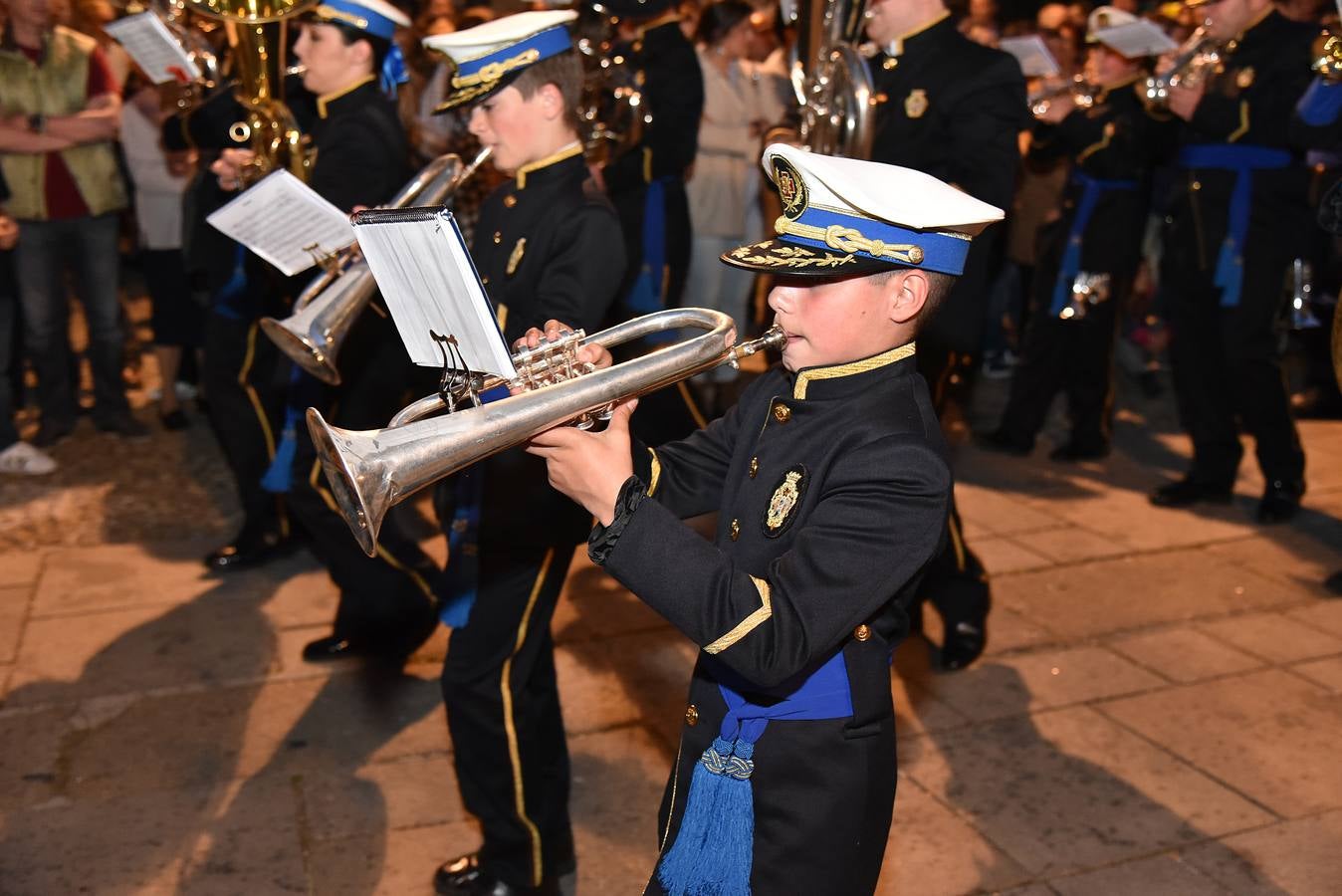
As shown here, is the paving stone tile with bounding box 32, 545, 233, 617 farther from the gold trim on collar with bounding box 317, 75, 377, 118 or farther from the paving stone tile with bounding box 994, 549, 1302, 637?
the paving stone tile with bounding box 994, 549, 1302, 637

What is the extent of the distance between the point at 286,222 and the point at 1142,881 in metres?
2.87

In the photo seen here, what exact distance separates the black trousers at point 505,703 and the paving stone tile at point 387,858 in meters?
0.29

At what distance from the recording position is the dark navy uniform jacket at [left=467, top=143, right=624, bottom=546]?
3.17 metres

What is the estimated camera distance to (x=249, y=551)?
542 cm

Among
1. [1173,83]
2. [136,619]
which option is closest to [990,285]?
[1173,83]

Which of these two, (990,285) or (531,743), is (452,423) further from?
(990,285)

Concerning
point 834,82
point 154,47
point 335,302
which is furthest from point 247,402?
point 834,82

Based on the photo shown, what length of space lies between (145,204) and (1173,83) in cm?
510

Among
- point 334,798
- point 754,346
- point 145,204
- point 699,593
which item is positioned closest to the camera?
point 699,593

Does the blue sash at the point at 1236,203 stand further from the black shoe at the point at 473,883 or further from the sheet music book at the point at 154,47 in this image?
the sheet music book at the point at 154,47

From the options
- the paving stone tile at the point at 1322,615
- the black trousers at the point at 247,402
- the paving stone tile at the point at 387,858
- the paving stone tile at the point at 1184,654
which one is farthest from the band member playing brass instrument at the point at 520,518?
the paving stone tile at the point at 1322,615

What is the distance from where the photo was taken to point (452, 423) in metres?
2.03

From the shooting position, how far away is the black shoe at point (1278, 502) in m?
6.10

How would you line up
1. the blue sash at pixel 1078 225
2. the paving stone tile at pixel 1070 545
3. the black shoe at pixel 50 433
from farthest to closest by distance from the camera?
1. the black shoe at pixel 50 433
2. the blue sash at pixel 1078 225
3. the paving stone tile at pixel 1070 545
